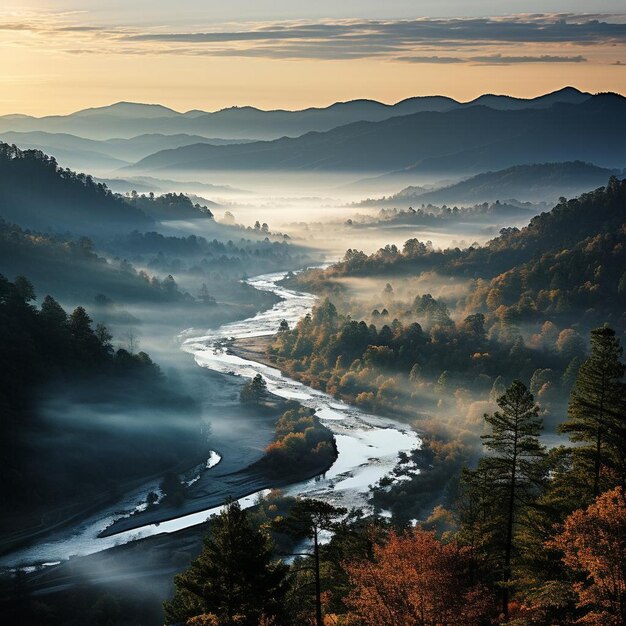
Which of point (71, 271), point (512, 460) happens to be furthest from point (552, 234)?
point (512, 460)

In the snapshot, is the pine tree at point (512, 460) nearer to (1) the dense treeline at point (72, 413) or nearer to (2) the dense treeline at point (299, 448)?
(1) the dense treeline at point (72, 413)

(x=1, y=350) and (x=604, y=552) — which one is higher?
(x=604, y=552)

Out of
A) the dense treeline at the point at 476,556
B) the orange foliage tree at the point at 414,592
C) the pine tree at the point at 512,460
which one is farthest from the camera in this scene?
the pine tree at the point at 512,460

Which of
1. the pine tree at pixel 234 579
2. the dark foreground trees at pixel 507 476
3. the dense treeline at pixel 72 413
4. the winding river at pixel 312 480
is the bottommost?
the winding river at pixel 312 480

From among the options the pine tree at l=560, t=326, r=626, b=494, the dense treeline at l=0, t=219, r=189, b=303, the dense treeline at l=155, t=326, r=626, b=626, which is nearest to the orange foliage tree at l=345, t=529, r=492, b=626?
the dense treeline at l=155, t=326, r=626, b=626

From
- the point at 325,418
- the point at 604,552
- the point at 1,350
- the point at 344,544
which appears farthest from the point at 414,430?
the point at 604,552

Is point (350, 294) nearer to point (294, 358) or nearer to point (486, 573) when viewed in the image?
point (294, 358)

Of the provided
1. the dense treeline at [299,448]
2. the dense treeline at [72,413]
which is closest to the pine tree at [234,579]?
the dense treeline at [72,413]
